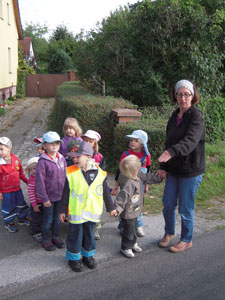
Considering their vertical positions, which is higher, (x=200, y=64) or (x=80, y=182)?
(x=200, y=64)

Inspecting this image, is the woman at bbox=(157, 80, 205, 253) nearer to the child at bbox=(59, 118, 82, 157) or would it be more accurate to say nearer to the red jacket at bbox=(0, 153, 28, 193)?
the child at bbox=(59, 118, 82, 157)

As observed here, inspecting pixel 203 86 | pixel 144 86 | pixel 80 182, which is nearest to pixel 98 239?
pixel 80 182

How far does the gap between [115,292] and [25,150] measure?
571 cm

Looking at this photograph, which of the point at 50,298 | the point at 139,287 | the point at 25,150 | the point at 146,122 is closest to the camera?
the point at 50,298

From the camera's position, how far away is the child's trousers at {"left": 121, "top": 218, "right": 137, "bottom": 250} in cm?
354

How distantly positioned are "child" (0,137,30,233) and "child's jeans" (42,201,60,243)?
2.07 ft

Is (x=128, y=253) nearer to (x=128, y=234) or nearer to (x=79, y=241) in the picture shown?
(x=128, y=234)

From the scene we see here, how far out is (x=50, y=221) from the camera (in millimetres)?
3721

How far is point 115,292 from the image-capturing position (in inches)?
116

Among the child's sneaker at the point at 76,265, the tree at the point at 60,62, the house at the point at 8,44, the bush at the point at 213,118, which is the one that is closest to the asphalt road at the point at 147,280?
the child's sneaker at the point at 76,265

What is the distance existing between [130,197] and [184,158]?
0.75 meters

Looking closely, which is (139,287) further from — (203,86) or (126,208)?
(203,86)

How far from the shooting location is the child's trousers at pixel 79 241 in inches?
128

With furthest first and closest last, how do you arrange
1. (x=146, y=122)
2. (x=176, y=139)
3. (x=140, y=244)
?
(x=146, y=122) < (x=140, y=244) < (x=176, y=139)
